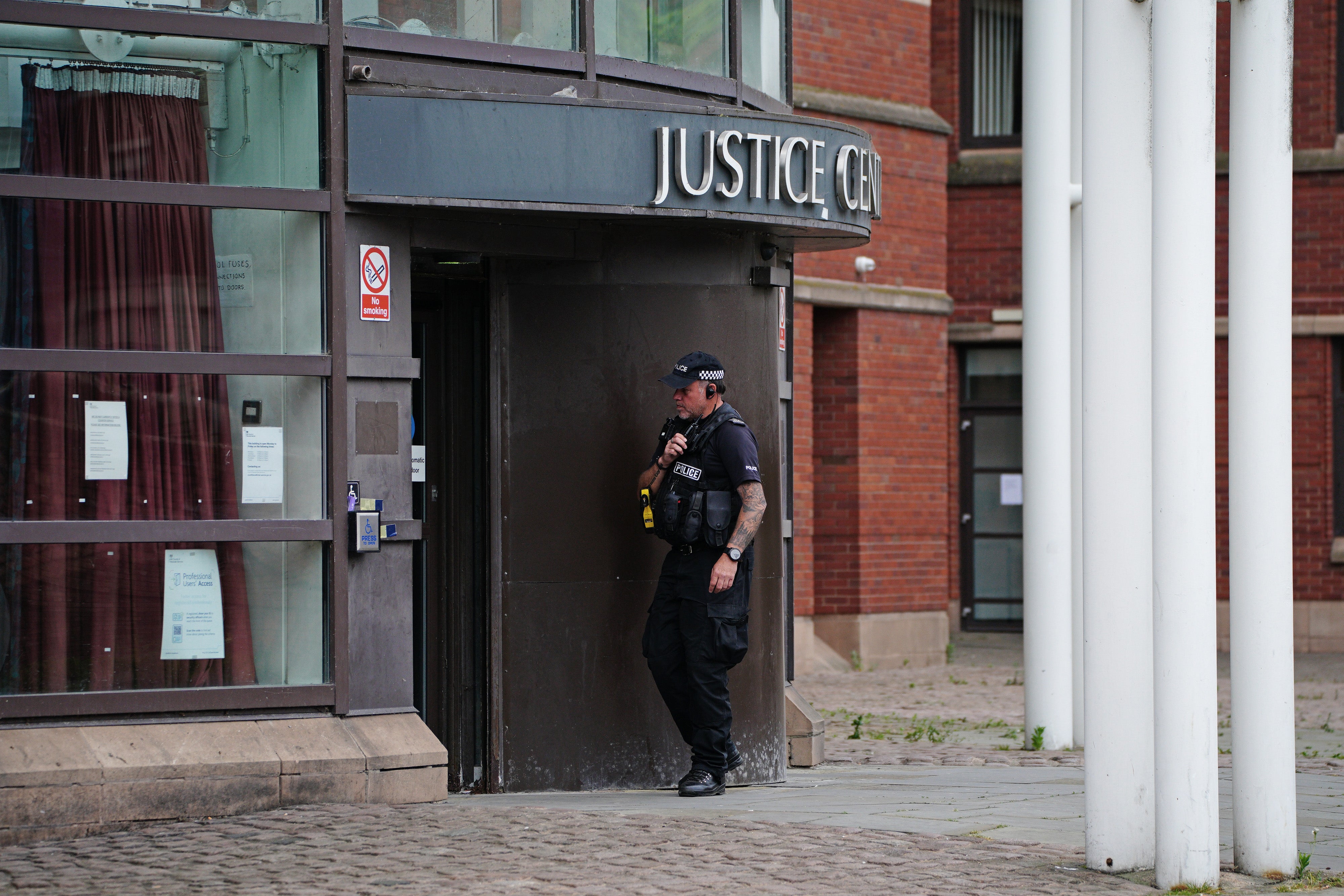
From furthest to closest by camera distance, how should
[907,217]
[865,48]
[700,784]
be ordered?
[907,217] → [865,48] → [700,784]

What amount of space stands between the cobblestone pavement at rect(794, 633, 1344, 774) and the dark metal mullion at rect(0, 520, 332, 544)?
3.70 m

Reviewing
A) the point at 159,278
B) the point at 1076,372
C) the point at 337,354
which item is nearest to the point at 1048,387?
the point at 1076,372

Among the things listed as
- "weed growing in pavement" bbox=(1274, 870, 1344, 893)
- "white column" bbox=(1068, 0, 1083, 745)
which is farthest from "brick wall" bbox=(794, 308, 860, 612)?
"weed growing in pavement" bbox=(1274, 870, 1344, 893)

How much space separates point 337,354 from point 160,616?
119 cm

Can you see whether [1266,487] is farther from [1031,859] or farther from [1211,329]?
[1031,859]

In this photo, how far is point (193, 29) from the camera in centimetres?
629

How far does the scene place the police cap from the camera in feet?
22.9

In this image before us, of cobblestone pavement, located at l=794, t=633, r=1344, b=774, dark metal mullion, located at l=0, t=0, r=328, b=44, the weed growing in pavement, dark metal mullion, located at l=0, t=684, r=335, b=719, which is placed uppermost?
dark metal mullion, located at l=0, t=0, r=328, b=44

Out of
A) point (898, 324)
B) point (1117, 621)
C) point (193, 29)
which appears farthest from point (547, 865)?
point (898, 324)

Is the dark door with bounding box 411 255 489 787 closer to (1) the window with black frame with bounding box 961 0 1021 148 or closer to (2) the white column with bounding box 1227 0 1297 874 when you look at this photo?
(2) the white column with bounding box 1227 0 1297 874

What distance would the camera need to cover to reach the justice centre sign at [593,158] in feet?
21.2

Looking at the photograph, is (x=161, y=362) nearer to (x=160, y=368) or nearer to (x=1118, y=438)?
(x=160, y=368)

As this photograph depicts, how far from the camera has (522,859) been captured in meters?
5.33

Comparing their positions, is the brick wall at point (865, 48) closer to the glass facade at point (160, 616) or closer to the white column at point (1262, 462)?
the glass facade at point (160, 616)
